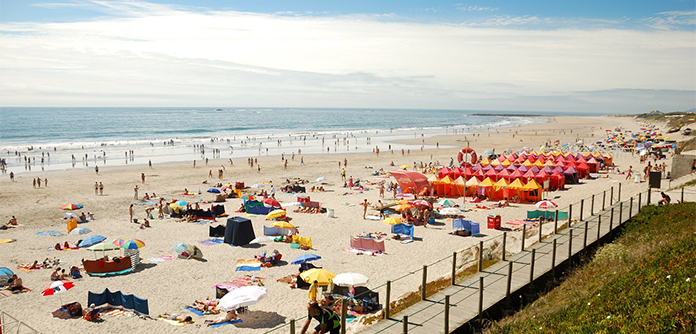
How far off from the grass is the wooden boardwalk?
0.48 m

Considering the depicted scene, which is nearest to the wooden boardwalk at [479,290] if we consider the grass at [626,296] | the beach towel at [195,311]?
the grass at [626,296]

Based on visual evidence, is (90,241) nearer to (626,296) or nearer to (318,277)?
(318,277)

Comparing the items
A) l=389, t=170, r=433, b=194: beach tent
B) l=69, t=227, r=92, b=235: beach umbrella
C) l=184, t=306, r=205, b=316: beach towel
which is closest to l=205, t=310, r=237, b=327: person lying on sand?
l=184, t=306, r=205, b=316: beach towel

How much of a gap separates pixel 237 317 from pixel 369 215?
1226 cm

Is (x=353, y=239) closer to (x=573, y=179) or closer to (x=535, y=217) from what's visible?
(x=535, y=217)

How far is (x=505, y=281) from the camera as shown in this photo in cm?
972

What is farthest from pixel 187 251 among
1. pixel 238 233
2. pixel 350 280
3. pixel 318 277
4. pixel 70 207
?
pixel 70 207

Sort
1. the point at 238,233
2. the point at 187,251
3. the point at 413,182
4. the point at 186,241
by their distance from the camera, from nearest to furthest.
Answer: the point at 187,251
the point at 238,233
the point at 186,241
the point at 413,182

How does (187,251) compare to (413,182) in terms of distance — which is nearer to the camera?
(187,251)

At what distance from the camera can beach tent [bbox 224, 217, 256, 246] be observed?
19016 mm

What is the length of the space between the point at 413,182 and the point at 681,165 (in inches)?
600

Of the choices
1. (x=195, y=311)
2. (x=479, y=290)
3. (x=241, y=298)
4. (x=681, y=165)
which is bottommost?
(x=195, y=311)

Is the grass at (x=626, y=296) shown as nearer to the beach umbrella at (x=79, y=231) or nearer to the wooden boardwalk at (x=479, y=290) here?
the wooden boardwalk at (x=479, y=290)

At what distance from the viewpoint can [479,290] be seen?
8.59 metres
